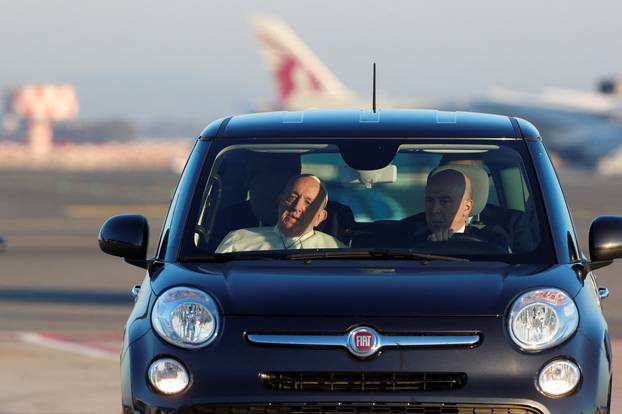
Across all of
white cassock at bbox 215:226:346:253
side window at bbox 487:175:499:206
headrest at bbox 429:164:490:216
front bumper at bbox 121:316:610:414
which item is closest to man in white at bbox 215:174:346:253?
white cassock at bbox 215:226:346:253

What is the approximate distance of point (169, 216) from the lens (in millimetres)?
5680

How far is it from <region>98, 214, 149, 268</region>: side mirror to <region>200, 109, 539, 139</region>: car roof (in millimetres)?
512

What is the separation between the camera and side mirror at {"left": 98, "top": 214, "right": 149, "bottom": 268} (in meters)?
5.64

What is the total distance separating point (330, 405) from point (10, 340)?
7489 millimetres

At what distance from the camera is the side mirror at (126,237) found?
564 centimetres

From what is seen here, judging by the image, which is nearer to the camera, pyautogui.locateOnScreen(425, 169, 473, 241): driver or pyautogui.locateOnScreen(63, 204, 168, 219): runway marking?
pyautogui.locateOnScreen(425, 169, 473, 241): driver

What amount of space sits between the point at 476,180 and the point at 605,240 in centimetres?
63

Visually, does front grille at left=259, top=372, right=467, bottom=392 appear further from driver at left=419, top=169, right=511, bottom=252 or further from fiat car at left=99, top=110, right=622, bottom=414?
driver at left=419, top=169, right=511, bottom=252

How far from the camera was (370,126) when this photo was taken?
599cm

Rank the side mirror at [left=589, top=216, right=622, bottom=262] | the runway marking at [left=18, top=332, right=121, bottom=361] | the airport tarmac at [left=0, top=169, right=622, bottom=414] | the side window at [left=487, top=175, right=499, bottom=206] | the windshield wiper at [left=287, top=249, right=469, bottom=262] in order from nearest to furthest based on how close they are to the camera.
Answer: the windshield wiper at [left=287, top=249, right=469, bottom=262] < the side mirror at [left=589, top=216, right=622, bottom=262] < the side window at [left=487, top=175, right=499, bottom=206] < the airport tarmac at [left=0, top=169, right=622, bottom=414] < the runway marking at [left=18, top=332, right=121, bottom=361]

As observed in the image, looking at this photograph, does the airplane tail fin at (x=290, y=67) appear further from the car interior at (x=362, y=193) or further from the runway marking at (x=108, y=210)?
the car interior at (x=362, y=193)

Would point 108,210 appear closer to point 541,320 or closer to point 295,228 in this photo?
point 295,228

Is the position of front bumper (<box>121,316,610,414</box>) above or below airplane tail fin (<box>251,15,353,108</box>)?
below

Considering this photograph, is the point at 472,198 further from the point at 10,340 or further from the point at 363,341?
the point at 10,340
